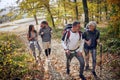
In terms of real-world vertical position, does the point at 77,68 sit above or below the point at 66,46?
below

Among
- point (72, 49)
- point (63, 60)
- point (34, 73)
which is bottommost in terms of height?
point (63, 60)

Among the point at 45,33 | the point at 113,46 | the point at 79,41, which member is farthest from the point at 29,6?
the point at 79,41

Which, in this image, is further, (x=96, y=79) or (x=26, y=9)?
(x=26, y=9)

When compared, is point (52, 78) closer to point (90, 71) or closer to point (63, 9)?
point (90, 71)

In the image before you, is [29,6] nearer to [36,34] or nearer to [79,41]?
[36,34]

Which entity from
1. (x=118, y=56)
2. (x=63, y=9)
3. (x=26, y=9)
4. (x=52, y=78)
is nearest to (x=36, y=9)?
(x=26, y=9)

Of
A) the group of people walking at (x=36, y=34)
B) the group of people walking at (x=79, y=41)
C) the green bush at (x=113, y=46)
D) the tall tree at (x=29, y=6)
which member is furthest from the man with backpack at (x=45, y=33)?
the tall tree at (x=29, y=6)

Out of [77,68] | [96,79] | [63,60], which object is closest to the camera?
[96,79]

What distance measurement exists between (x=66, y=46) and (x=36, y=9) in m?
19.8

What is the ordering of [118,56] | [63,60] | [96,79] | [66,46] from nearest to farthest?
[66,46] < [96,79] < [118,56] < [63,60]

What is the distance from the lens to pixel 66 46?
7.99 meters

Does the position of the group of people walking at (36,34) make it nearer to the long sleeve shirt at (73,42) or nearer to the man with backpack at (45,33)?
the man with backpack at (45,33)

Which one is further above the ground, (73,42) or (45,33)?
(73,42)

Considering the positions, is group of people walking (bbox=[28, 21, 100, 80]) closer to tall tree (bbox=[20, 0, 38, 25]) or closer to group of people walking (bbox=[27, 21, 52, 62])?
group of people walking (bbox=[27, 21, 52, 62])
